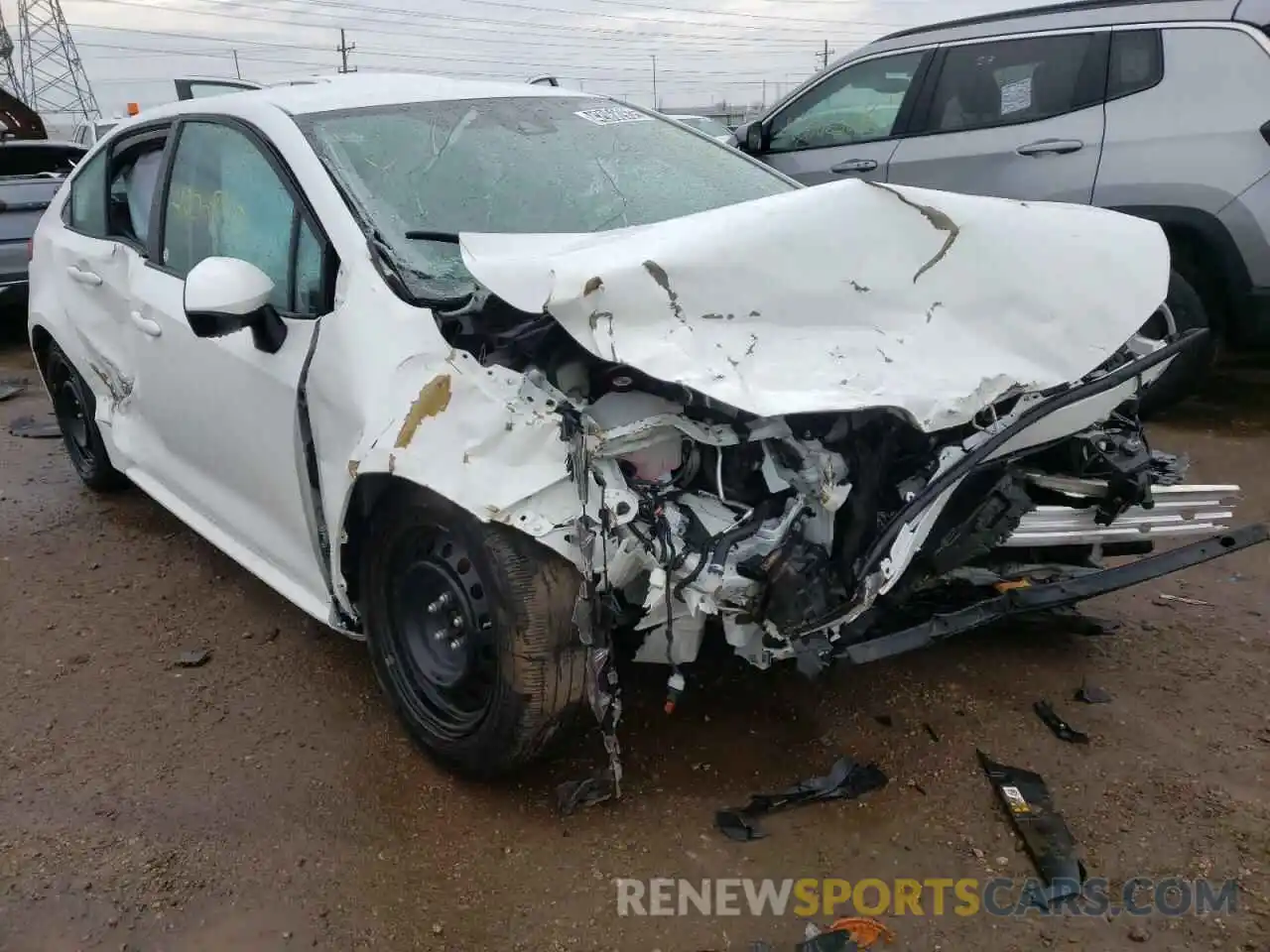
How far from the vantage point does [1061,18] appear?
17.5 ft

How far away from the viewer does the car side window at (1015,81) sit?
17.2 feet

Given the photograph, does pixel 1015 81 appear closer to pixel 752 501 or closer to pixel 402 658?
pixel 752 501

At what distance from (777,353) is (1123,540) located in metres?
1.16

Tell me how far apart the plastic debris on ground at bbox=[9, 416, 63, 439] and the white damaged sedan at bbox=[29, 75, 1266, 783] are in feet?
11.4

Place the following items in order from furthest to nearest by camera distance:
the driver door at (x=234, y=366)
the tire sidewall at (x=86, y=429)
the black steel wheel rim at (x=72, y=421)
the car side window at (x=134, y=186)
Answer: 1. the black steel wheel rim at (x=72, y=421)
2. the tire sidewall at (x=86, y=429)
3. the car side window at (x=134, y=186)
4. the driver door at (x=234, y=366)

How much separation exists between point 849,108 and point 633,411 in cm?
465

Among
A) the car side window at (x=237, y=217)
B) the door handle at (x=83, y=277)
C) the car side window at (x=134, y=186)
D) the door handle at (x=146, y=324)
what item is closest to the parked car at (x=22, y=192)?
the door handle at (x=83, y=277)

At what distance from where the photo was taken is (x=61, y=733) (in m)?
2.98

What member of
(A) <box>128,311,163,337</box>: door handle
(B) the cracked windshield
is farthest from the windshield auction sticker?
(A) <box>128,311,163,337</box>: door handle

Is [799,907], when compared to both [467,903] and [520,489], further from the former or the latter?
[520,489]

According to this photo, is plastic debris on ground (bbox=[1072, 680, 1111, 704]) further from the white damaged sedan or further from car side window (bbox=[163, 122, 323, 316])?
car side window (bbox=[163, 122, 323, 316])

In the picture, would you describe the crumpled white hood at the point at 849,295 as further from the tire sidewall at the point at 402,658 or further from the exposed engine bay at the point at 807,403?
the tire sidewall at the point at 402,658

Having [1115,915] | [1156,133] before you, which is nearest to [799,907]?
[1115,915]

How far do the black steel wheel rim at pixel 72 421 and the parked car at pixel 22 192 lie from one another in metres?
3.00
